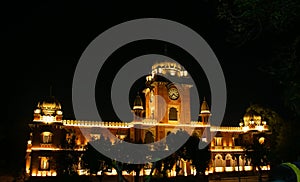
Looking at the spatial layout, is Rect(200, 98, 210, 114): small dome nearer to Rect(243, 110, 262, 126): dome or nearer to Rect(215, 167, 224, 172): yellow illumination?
Rect(243, 110, 262, 126): dome

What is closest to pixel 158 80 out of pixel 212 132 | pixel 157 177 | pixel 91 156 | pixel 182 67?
pixel 182 67

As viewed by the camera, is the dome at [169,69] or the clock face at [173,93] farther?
the dome at [169,69]

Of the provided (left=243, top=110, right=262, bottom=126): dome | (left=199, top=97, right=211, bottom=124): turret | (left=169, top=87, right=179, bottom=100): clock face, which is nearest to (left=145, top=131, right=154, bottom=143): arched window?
(left=169, top=87, right=179, bottom=100): clock face

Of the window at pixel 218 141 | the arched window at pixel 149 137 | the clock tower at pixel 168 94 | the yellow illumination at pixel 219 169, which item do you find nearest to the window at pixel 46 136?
the arched window at pixel 149 137

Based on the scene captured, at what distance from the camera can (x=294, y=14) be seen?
27.3 ft

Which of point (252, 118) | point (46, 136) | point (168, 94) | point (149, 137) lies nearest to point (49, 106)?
point (46, 136)

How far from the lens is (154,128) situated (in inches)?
1885

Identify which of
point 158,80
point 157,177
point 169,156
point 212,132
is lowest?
point 157,177

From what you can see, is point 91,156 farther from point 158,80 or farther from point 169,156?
point 158,80

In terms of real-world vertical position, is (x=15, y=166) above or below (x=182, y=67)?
below

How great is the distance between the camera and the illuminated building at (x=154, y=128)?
134 feet

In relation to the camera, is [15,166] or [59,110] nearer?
[15,166]

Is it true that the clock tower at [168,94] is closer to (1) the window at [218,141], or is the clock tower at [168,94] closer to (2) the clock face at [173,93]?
(2) the clock face at [173,93]

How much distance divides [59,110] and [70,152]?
7145 mm
